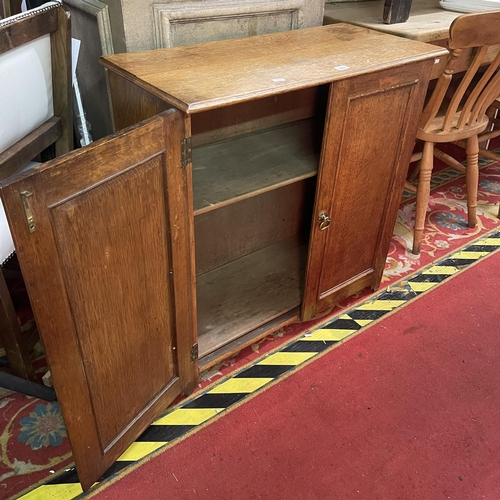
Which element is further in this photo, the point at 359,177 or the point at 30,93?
the point at 359,177

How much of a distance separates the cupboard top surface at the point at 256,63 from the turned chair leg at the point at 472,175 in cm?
89

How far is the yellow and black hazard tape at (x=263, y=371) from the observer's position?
1.34 metres

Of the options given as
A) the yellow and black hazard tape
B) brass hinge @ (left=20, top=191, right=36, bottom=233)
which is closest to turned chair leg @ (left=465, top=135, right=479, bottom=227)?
the yellow and black hazard tape

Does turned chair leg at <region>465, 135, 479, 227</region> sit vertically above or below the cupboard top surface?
below

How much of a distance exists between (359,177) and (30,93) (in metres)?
1.00

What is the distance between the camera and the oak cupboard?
95 centimetres

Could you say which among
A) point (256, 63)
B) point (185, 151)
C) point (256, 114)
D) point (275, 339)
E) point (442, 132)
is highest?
point (256, 63)

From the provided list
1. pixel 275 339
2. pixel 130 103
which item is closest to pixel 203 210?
pixel 130 103

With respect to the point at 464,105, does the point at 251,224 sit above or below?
below

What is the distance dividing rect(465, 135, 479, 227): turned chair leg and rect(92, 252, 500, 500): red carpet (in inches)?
30.3

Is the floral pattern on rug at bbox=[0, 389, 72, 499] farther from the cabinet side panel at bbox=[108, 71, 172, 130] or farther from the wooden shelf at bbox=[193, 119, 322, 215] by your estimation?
the cabinet side panel at bbox=[108, 71, 172, 130]

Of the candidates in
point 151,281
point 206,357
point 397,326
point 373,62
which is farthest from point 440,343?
point 151,281

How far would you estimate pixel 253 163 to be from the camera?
1.55 meters

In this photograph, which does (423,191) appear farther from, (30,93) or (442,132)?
(30,93)
